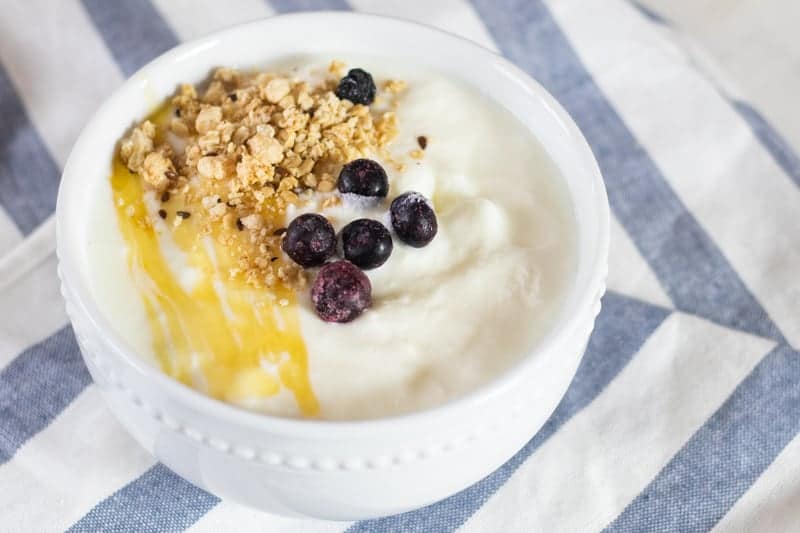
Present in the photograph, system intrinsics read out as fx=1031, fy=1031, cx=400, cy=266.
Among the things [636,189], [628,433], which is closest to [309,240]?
[628,433]

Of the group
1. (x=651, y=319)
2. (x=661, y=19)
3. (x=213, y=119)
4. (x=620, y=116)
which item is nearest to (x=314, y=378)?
(x=213, y=119)

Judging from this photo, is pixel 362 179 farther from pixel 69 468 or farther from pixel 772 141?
pixel 772 141

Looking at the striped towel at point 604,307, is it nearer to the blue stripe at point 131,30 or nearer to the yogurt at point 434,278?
the blue stripe at point 131,30

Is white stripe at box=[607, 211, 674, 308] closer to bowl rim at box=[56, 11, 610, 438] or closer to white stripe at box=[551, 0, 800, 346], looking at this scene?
white stripe at box=[551, 0, 800, 346]

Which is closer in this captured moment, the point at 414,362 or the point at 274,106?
the point at 414,362

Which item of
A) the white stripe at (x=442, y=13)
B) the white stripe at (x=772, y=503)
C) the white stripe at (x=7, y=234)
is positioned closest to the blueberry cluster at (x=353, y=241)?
the white stripe at (x=772, y=503)

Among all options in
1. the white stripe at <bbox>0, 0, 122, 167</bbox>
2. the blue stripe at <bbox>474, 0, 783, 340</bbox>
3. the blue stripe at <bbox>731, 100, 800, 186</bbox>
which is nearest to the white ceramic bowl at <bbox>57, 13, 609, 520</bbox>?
the blue stripe at <bbox>474, 0, 783, 340</bbox>

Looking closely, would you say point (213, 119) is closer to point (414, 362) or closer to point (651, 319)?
point (414, 362)
